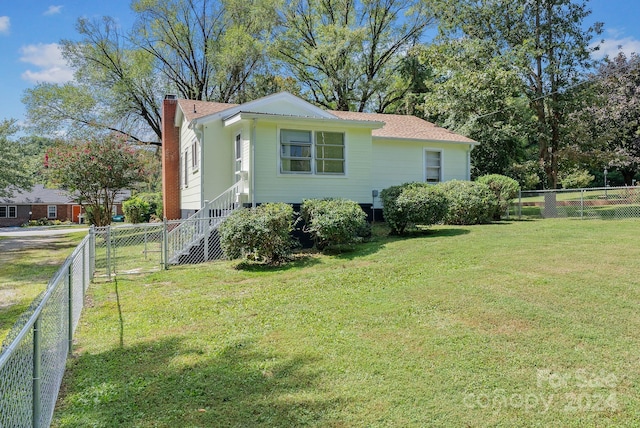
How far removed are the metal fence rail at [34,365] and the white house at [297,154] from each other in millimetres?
8457

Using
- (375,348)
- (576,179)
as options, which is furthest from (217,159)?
A: (576,179)

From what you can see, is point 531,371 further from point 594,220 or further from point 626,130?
point 626,130

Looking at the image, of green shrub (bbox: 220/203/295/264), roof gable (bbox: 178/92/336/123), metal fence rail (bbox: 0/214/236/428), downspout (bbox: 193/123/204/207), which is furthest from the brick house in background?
metal fence rail (bbox: 0/214/236/428)

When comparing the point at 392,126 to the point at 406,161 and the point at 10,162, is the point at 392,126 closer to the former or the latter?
the point at 406,161

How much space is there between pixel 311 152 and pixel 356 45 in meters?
17.8

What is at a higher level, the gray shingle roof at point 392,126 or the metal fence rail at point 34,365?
the gray shingle roof at point 392,126

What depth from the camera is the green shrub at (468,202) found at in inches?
523

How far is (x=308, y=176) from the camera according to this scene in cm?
1271

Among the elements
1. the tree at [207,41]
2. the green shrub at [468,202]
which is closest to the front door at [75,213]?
the tree at [207,41]

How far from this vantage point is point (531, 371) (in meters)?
3.84

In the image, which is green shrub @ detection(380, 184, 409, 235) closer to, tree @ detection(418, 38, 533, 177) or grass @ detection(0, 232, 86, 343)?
grass @ detection(0, 232, 86, 343)

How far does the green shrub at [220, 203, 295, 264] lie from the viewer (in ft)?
30.1

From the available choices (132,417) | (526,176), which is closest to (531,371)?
(132,417)

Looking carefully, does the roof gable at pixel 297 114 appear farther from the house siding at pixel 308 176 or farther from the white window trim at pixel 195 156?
the white window trim at pixel 195 156
